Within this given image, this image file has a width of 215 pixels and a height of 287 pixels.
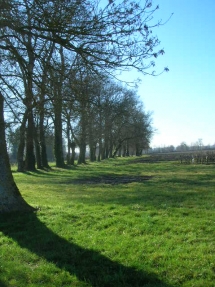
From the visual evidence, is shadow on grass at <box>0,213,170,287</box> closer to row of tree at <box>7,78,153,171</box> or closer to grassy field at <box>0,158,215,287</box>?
grassy field at <box>0,158,215,287</box>

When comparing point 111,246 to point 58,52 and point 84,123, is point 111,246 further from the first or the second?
point 84,123

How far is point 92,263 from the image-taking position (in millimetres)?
5414

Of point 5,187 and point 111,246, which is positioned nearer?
point 111,246

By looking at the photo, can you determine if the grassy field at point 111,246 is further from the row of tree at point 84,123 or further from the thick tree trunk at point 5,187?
the row of tree at point 84,123

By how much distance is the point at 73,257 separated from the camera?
5742 millimetres

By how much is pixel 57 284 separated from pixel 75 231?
2502 mm

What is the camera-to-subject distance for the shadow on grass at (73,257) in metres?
4.70

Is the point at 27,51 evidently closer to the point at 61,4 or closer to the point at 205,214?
the point at 61,4

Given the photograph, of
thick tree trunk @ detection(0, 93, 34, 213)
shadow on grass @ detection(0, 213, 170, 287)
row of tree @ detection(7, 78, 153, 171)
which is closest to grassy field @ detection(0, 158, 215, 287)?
shadow on grass @ detection(0, 213, 170, 287)

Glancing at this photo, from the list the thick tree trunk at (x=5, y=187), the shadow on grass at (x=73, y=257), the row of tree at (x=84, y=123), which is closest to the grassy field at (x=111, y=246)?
the shadow on grass at (x=73, y=257)

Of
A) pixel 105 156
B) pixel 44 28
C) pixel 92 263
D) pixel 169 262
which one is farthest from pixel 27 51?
pixel 105 156

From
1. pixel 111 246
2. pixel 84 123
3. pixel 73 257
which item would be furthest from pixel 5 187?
pixel 84 123

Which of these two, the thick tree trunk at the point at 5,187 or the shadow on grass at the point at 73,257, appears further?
the thick tree trunk at the point at 5,187

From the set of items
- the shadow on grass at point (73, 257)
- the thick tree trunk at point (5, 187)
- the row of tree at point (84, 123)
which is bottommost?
the shadow on grass at point (73, 257)
